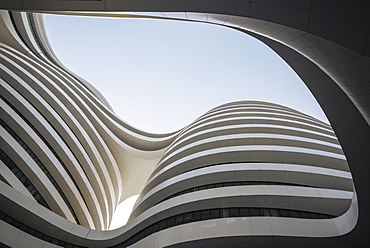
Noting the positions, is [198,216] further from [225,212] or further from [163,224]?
[163,224]

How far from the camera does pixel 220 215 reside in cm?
1091

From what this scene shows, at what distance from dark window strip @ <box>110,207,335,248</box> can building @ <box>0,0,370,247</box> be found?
64mm

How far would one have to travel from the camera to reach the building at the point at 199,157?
403 cm

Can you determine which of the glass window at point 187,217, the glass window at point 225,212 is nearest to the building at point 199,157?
the glass window at point 225,212

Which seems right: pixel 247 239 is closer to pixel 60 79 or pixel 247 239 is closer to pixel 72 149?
pixel 72 149

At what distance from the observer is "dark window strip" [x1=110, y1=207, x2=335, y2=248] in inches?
410

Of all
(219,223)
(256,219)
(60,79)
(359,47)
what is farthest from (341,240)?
(60,79)

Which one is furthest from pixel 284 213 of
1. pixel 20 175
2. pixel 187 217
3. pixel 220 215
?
pixel 20 175

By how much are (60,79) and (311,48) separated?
97.5 feet

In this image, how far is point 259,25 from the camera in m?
4.29

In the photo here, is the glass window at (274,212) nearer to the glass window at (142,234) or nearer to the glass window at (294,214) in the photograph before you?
the glass window at (294,214)

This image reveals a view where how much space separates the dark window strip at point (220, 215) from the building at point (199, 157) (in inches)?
2.5

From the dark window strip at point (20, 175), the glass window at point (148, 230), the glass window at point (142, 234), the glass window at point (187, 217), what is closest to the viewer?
the glass window at point (187, 217)

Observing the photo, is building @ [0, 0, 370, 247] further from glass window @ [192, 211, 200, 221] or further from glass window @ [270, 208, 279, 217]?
glass window @ [192, 211, 200, 221]
